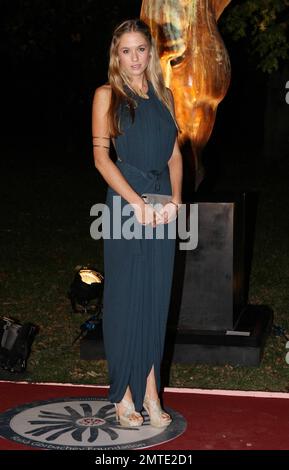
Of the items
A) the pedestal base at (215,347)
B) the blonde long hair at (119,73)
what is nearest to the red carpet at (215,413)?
the pedestal base at (215,347)

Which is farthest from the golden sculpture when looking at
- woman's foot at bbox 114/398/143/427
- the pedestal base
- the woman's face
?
woman's foot at bbox 114/398/143/427

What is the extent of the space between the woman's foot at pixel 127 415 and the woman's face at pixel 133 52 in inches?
72.0

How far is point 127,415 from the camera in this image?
5.04m

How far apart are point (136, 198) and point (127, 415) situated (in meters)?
1.25

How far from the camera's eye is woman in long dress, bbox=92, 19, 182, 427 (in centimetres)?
474

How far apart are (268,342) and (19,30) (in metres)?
15.8

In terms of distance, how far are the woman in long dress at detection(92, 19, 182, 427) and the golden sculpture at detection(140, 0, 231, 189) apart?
6.67 ft

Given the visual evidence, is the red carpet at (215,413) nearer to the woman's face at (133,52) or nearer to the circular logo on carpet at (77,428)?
the circular logo on carpet at (77,428)

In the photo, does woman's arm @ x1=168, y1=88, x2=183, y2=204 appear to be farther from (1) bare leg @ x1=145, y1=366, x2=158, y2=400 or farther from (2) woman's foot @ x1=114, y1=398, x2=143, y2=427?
(2) woman's foot @ x1=114, y1=398, x2=143, y2=427

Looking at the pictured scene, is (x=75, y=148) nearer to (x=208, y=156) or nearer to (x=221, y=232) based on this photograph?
(x=208, y=156)

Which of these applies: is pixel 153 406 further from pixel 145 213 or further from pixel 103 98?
pixel 103 98

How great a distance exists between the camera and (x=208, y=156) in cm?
2756

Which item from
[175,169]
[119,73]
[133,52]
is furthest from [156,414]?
[133,52]

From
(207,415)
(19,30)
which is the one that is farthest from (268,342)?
(19,30)
